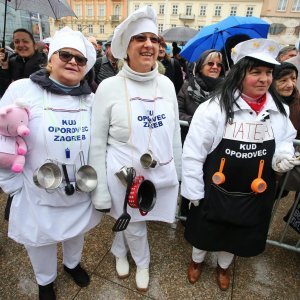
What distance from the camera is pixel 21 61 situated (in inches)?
146

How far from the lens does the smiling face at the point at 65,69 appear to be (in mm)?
1672

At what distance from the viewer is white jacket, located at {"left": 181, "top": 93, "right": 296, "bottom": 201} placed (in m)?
1.83

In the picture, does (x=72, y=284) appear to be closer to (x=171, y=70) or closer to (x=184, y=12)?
(x=171, y=70)

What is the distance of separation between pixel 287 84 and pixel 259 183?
1.34m

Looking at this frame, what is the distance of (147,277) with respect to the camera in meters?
2.33

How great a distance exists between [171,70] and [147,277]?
3861mm

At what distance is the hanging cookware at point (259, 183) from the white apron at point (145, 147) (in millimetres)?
623

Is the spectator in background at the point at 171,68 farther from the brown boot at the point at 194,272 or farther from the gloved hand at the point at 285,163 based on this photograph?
the brown boot at the point at 194,272

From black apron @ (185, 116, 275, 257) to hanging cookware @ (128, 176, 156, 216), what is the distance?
44 centimetres

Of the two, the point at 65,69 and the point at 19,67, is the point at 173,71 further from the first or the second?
Result: the point at 65,69

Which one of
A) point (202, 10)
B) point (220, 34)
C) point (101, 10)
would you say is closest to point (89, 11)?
point (101, 10)

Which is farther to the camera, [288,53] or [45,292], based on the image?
[288,53]

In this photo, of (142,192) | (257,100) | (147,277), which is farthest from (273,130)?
(147,277)

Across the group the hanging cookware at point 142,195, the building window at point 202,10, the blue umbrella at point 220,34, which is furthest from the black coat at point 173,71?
the building window at point 202,10
